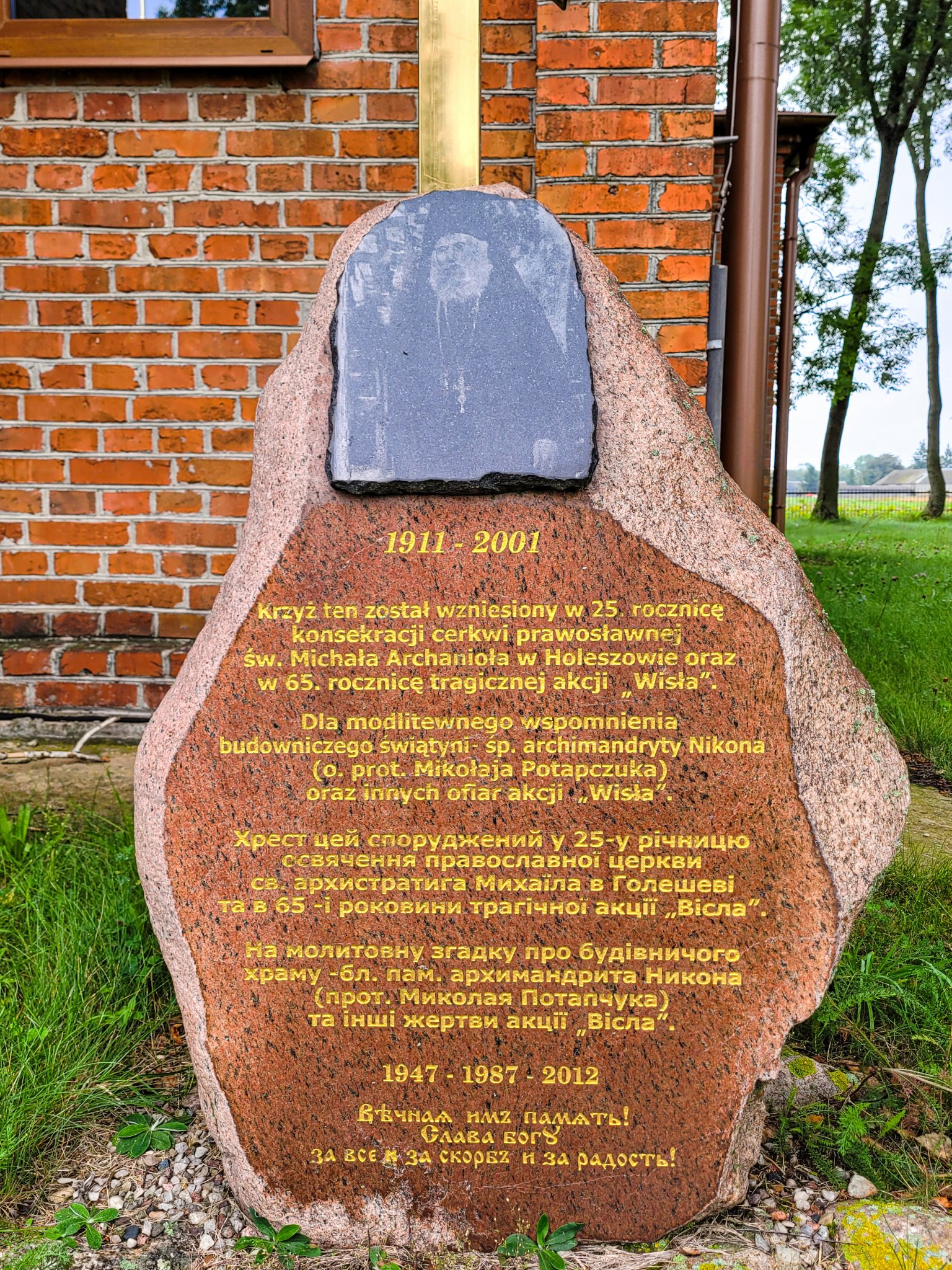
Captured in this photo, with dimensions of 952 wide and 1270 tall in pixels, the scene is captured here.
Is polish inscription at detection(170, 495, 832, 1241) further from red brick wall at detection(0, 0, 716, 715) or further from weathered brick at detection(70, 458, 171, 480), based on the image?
weathered brick at detection(70, 458, 171, 480)

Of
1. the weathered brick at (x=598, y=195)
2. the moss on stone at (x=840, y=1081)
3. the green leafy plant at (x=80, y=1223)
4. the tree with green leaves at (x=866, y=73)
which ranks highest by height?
the tree with green leaves at (x=866, y=73)

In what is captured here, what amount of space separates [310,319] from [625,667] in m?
0.84

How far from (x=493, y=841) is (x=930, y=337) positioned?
14.8m

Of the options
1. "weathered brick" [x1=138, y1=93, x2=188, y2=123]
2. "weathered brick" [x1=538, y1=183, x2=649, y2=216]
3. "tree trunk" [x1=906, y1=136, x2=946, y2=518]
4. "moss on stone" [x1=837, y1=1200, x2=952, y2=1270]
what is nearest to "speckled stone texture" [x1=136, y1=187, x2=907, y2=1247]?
"moss on stone" [x1=837, y1=1200, x2=952, y2=1270]

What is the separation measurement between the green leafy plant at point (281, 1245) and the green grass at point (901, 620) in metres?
2.91

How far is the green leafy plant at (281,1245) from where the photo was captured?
1622 millimetres

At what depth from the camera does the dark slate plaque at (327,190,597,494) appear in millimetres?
1632

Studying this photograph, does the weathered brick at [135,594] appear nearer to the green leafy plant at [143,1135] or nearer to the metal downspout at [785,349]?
the green leafy plant at [143,1135]

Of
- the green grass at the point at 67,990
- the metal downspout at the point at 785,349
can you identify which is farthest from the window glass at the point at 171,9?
the metal downspout at the point at 785,349

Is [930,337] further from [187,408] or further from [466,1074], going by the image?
[466,1074]

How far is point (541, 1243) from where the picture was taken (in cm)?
163

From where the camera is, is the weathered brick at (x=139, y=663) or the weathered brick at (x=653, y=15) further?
the weathered brick at (x=139, y=663)

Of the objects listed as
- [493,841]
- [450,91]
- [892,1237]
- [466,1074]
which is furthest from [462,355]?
[892,1237]

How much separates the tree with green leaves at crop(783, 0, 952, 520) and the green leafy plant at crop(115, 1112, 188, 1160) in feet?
41.9
